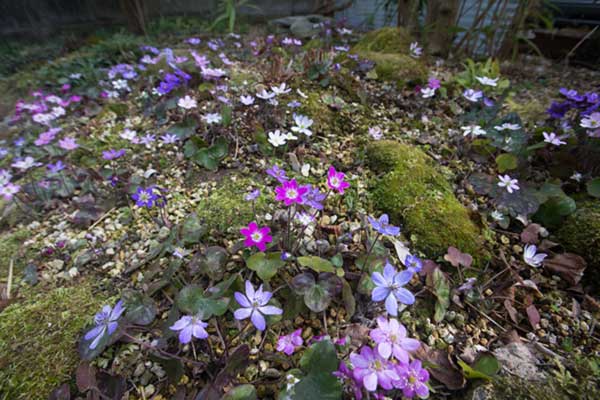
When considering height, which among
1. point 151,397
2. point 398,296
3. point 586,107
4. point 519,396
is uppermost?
point 586,107

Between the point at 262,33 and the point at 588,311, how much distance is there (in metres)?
5.32

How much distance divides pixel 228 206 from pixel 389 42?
9.08ft

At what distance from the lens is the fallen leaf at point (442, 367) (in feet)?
3.11

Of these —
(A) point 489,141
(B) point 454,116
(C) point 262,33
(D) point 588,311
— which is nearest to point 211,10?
(C) point 262,33

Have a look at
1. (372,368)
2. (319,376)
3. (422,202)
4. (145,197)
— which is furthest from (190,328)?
(422,202)

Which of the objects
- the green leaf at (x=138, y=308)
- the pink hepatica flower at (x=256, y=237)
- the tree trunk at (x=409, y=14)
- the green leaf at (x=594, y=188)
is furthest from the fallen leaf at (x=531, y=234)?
the tree trunk at (x=409, y=14)

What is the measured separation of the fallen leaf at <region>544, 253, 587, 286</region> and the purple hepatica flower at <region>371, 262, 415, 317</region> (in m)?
0.83

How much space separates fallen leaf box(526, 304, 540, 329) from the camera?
3.81 ft

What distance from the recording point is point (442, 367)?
3.27 ft

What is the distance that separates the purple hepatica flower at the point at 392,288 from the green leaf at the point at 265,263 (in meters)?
0.36

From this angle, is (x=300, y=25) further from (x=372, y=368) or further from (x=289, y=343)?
(x=372, y=368)

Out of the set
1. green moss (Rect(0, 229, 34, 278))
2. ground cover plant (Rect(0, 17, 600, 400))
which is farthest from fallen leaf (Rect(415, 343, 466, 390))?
green moss (Rect(0, 229, 34, 278))

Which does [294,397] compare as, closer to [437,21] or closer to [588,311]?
[588,311]

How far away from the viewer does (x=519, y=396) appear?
94 centimetres
